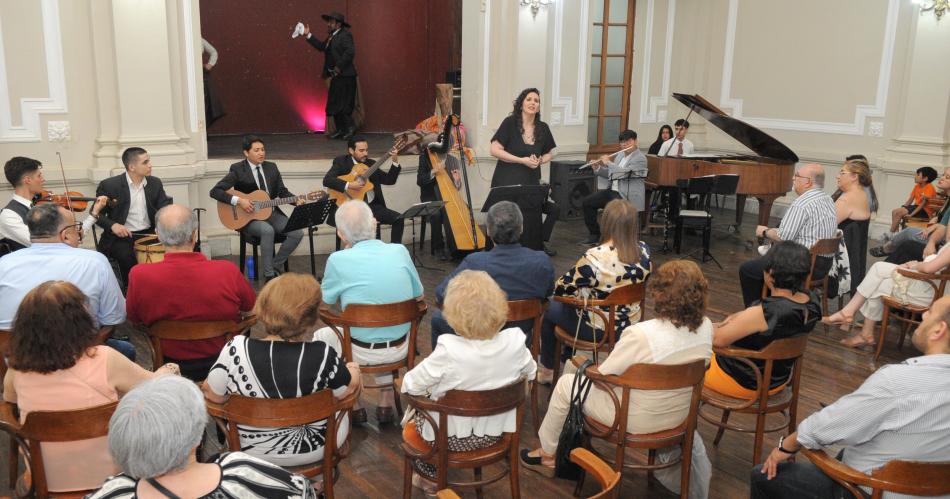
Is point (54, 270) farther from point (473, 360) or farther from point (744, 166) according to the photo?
point (744, 166)

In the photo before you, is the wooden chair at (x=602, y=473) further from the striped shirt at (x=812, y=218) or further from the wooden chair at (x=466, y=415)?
the striped shirt at (x=812, y=218)

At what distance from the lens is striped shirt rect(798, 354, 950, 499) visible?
227 cm

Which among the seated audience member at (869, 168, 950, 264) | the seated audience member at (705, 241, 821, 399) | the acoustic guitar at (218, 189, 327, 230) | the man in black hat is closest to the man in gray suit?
the seated audience member at (869, 168, 950, 264)

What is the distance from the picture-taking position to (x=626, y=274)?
3771mm

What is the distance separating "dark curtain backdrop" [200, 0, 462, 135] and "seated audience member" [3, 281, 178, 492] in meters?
7.59

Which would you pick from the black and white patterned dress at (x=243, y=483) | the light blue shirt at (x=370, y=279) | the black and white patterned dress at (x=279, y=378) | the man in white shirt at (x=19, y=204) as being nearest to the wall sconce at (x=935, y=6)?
the light blue shirt at (x=370, y=279)

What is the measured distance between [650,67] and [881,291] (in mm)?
5729

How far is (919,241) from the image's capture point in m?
5.44

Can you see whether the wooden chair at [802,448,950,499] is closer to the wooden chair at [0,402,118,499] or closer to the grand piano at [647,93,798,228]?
the wooden chair at [0,402,118,499]

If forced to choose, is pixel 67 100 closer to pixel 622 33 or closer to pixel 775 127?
pixel 622 33

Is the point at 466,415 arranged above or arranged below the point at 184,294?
below

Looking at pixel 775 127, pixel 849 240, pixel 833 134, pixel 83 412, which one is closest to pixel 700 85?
pixel 775 127

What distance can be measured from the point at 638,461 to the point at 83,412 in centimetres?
231

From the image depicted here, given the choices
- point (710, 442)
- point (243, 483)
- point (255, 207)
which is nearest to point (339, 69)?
point (255, 207)
